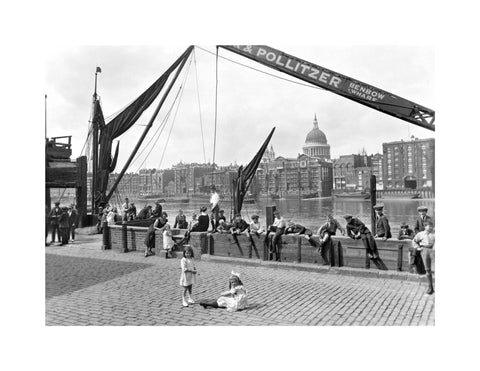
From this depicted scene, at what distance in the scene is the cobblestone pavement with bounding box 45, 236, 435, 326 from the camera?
6219 mm

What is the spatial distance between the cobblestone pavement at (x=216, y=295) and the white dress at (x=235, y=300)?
0.12 meters

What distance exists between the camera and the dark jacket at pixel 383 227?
8.48 meters

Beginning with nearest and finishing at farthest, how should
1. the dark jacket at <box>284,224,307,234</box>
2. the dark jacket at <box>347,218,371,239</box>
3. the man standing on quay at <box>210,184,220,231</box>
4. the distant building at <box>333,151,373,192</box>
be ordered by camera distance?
the dark jacket at <box>347,218,371,239</box>, the dark jacket at <box>284,224,307,234</box>, the man standing on quay at <box>210,184,220,231</box>, the distant building at <box>333,151,373,192</box>

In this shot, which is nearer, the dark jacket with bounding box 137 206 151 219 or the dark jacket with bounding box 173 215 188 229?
the dark jacket with bounding box 173 215 188 229

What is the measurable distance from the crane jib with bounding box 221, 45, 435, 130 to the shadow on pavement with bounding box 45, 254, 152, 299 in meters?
5.94

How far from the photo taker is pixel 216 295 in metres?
7.19

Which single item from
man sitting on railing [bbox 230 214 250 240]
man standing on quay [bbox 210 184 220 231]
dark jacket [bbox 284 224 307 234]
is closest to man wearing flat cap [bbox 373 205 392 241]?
dark jacket [bbox 284 224 307 234]

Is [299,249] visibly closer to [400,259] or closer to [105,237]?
[400,259]

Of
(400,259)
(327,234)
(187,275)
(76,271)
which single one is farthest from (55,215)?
(400,259)

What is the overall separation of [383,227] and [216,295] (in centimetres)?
427

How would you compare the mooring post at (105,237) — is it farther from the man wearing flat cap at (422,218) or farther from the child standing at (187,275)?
the man wearing flat cap at (422,218)

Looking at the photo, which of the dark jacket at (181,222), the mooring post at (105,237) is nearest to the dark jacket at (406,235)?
the dark jacket at (181,222)

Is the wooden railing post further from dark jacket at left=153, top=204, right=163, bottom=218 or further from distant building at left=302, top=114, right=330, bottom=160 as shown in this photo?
dark jacket at left=153, top=204, right=163, bottom=218
